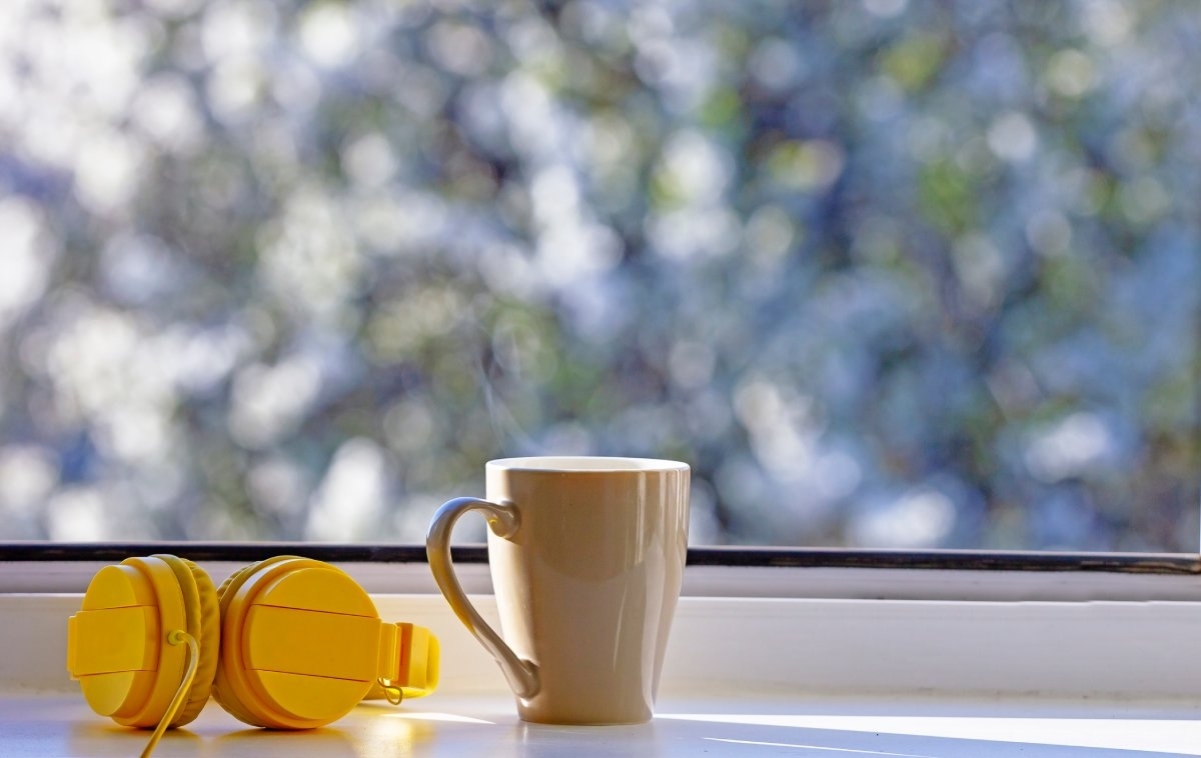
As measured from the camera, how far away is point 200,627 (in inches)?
25.3

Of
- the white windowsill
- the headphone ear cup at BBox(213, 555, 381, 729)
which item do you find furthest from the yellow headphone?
the white windowsill

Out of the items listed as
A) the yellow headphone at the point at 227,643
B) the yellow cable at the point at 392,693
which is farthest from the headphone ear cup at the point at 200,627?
the yellow cable at the point at 392,693

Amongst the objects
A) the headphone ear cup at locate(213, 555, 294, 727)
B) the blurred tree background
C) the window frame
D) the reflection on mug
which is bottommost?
the reflection on mug

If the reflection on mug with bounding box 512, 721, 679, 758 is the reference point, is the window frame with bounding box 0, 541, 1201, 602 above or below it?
above

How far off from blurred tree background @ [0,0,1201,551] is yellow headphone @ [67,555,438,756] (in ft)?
0.76

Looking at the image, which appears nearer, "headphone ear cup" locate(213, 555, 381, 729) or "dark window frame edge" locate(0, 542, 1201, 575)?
"headphone ear cup" locate(213, 555, 381, 729)

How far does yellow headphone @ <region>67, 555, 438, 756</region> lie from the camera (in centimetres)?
63

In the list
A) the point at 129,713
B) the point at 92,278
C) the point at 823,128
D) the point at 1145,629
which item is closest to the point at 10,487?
the point at 92,278

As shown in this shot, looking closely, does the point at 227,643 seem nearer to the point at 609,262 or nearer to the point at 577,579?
the point at 577,579

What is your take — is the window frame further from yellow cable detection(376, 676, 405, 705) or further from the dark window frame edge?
yellow cable detection(376, 676, 405, 705)

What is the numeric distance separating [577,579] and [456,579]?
0.07m

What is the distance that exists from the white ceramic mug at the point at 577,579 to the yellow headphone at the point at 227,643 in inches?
2.6

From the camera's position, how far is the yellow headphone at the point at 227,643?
0.63 metres

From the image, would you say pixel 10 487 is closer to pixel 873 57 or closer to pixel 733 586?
pixel 733 586
